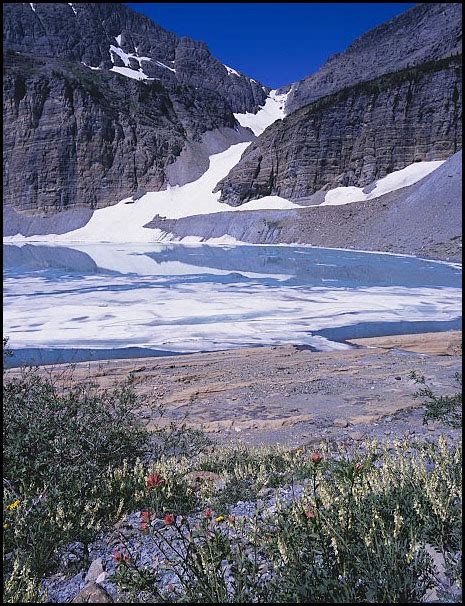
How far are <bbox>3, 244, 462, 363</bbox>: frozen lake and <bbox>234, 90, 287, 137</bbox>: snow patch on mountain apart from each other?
362ft

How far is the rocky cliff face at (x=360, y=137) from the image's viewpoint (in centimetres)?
6300

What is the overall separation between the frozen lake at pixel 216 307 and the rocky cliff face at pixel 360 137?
125ft

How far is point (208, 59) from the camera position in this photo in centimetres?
16400

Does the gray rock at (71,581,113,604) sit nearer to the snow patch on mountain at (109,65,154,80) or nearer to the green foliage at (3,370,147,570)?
the green foliage at (3,370,147,570)

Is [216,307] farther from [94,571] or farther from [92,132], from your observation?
[92,132]

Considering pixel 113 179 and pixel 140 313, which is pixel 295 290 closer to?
pixel 140 313

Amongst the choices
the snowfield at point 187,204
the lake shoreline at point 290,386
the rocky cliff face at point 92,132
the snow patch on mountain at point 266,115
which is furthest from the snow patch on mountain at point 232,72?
the lake shoreline at point 290,386

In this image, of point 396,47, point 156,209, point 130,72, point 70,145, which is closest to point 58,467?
point 156,209

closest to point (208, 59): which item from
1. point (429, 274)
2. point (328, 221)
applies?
point (328, 221)

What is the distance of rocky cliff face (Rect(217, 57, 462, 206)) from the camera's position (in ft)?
207

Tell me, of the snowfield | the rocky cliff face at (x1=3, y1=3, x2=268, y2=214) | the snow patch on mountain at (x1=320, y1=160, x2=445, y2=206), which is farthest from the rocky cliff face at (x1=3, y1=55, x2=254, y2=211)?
the snow patch on mountain at (x1=320, y1=160, x2=445, y2=206)

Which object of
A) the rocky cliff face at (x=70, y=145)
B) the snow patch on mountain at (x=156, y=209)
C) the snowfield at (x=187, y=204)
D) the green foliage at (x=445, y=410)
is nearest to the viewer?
the green foliage at (x=445, y=410)

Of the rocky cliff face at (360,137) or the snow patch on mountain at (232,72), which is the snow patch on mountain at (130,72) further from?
the rocky cliff face at (360,137)

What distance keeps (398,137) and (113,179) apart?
48812 mm
